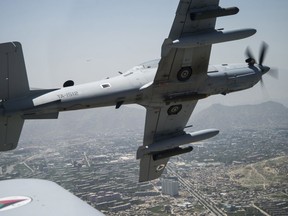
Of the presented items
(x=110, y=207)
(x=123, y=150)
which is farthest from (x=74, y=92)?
(x=123, y=150)

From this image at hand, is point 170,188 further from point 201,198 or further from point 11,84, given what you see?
point 11,84

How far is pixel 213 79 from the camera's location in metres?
17.9

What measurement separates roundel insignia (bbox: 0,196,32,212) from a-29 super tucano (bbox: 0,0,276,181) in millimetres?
8890

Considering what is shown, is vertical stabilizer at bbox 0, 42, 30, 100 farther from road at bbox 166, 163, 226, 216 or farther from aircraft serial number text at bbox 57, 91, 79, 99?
road at bbox 166, 163, 226, 216

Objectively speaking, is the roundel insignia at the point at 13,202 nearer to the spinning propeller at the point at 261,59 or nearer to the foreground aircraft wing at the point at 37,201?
the foreground aircraft wing at the point at 37,201

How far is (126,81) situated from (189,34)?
412cm

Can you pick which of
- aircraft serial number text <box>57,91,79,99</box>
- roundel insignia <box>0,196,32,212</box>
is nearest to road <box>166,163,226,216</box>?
aircraft serial number text <box>57,91,79,99</box>

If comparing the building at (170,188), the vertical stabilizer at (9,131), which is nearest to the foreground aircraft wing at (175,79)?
the vertical stabilizer at (9,131)

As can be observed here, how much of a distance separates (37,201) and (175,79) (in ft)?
40.2

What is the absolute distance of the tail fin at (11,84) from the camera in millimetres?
12711

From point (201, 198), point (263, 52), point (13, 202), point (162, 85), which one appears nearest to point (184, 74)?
point (162, 85)

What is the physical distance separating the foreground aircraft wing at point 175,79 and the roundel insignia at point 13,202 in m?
10.2

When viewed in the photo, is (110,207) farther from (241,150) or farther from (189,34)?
(241,150)

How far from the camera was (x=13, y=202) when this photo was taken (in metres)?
5.11
